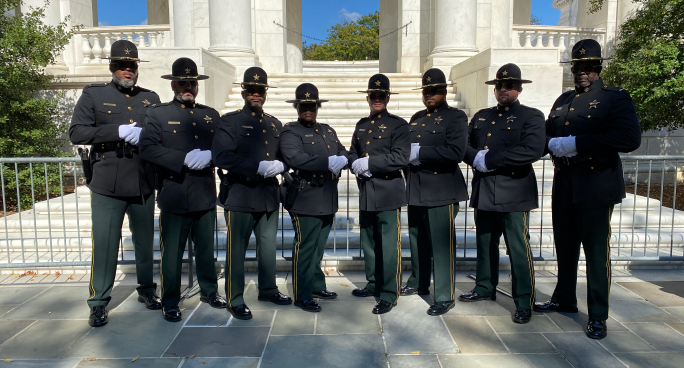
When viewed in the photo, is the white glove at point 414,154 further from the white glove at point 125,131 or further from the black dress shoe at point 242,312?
the white glove at point 125,131

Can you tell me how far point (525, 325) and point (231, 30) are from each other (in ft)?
31.9

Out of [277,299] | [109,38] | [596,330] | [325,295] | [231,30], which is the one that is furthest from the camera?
[109,38]

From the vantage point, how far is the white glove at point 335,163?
4.19m

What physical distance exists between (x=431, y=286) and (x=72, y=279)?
4.08 meters

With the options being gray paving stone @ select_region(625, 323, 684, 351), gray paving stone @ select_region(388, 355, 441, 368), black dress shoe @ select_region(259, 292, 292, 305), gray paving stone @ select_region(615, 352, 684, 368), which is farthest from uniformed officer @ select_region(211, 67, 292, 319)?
gray paving stone @ select_region(625, 323, 684, 351)

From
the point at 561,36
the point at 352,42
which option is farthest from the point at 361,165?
the point at 352,42

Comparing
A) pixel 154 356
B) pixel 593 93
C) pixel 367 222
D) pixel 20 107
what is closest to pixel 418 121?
pixel 367 222

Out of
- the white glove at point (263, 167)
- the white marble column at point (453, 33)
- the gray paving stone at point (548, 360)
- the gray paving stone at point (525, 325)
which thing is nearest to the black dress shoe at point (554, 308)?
the gray paving stone at point (525, 325)

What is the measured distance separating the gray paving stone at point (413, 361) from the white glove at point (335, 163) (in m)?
1.66

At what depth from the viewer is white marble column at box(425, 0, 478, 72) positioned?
11539mm

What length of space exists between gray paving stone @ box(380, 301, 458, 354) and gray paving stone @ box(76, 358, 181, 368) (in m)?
1.60

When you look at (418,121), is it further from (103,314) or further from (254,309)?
(103,314)

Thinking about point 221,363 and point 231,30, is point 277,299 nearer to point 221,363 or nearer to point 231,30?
point 221,363

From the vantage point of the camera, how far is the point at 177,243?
4219mm
